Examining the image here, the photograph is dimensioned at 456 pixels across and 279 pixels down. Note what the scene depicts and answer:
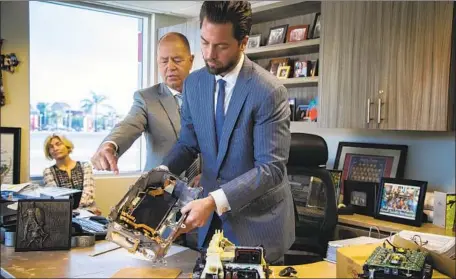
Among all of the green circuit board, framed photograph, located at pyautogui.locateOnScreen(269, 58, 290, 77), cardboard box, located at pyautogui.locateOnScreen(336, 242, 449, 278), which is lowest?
cardboard box, located at pyautogui.locateOnScreen(336, 242, 449, 278)

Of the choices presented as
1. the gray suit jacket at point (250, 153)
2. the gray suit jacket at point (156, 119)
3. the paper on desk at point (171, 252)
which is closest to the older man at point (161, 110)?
the gray suit jacket at point (156, 119)

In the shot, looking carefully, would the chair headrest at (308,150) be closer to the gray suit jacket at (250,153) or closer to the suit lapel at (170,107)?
the suit lapel at (170,107)

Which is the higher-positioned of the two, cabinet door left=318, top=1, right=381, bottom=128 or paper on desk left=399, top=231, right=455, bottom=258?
cabinet door left=318, top=1, right=381, bottom=128

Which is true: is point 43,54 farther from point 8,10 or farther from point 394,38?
point 394,38

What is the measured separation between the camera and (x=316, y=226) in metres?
2.45

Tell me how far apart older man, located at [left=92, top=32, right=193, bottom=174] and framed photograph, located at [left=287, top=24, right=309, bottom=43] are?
1269 mm

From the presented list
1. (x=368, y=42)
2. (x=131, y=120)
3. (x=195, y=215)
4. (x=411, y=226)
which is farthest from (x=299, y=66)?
(x=195, y=215)

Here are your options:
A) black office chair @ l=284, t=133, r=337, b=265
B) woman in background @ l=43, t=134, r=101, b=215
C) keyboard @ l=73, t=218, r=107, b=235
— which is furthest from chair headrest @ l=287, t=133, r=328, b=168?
woman in background @ l=43, t=134, r=101, b=215

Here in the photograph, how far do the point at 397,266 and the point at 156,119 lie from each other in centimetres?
110

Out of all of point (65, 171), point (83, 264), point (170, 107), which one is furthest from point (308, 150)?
point (65, 171)

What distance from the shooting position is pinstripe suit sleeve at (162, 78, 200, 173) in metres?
1.60

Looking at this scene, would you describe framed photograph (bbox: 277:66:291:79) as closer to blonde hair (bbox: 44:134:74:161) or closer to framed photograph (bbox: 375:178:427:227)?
framed photograph (bbox: 375:178:427:227)

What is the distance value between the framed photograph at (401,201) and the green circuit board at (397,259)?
1.22m

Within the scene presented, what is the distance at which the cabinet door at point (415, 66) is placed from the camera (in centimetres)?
234
